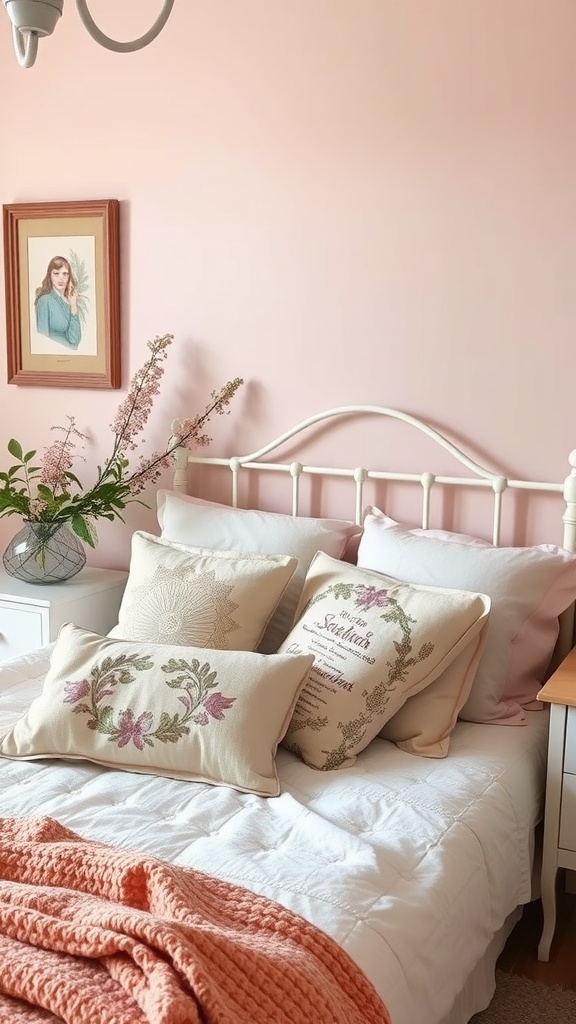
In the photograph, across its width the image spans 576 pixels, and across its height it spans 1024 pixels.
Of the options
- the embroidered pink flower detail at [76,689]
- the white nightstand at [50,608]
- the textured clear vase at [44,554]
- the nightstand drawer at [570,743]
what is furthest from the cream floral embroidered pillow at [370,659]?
the textured clear vase at [44,554]

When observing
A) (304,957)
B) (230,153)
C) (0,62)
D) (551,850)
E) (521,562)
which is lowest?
→ (551,850)

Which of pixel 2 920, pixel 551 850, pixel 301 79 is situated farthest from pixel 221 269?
pixel 2 920

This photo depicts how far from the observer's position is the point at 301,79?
2.67 meters

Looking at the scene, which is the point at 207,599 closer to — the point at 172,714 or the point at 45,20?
the point at 172,714

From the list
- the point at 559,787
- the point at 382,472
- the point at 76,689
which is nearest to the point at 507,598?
the point at 559,787

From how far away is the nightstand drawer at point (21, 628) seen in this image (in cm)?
278

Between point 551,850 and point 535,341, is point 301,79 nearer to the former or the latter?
point 535,341

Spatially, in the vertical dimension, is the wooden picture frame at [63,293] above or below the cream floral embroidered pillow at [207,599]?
above

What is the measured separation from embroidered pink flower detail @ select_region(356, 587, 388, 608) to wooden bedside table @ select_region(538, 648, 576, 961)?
364 millimetres

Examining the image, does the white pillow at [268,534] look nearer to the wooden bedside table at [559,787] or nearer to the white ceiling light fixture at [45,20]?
the wooden bedside table at [559,787]

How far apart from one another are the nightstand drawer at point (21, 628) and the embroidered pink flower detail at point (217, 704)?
955 mm

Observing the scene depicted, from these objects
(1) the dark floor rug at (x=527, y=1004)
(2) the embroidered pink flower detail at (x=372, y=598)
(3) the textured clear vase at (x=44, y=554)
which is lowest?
(1) the dark floor rug at (x=527, y=1004)

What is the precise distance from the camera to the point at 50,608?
2750 mm

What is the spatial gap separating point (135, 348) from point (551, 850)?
178 cm
